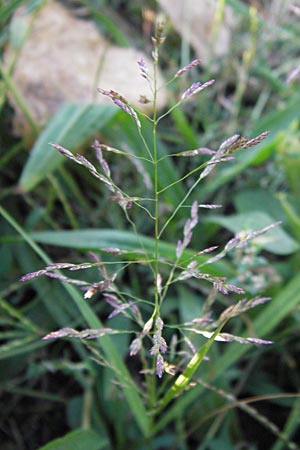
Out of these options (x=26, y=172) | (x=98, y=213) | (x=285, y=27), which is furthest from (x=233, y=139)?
(x=285, y=27)

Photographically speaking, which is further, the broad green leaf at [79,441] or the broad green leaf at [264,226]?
the broad green leaf at [264,226]

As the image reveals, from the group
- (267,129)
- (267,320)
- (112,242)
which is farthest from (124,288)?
(267,129)

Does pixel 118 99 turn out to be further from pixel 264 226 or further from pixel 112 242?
pixel 264 226

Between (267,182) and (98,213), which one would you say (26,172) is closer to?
(98,213)

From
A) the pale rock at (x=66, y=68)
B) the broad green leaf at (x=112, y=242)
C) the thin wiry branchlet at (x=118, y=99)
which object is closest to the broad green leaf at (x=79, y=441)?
the broad green leaf at (x=112, y=242)

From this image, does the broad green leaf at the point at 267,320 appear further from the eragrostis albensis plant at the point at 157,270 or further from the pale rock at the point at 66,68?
the pale rock at the point at 66,68

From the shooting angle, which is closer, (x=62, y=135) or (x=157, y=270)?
(x=157, y=270)

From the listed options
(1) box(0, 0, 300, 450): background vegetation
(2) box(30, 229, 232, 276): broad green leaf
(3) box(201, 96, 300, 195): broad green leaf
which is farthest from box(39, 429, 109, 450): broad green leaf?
(3) box(201, 96, 300, 195): broad green leaf

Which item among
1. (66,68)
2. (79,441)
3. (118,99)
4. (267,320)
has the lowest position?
(267,320)
